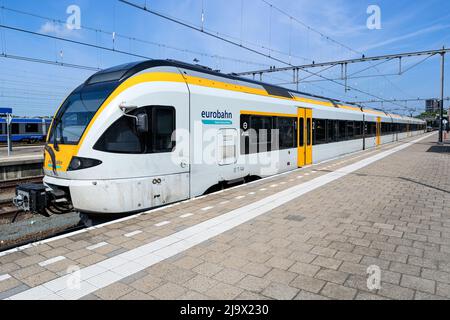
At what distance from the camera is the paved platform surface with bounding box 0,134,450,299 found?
127 inches

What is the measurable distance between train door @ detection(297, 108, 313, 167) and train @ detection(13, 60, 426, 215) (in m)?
2.84

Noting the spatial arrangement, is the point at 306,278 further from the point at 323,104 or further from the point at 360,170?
the point at 323,104

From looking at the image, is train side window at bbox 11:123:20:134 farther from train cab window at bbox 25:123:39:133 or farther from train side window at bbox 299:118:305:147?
train side window at bbox 299:118:305:147

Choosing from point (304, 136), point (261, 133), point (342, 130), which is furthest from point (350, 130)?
point (261, 133)

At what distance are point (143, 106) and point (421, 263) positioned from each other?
4.98 meters

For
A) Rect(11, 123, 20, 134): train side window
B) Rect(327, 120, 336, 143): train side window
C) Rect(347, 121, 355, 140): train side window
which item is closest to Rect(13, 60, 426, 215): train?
Rect(327, 120, 336, 143): train side window

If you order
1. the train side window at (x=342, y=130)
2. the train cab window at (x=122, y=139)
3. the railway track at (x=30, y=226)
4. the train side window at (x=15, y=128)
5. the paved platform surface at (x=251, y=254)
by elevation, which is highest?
the train side window at (x=15, y=128)

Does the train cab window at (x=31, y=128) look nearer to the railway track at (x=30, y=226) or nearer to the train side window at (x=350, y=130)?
the railway track at (x=30, y=226)

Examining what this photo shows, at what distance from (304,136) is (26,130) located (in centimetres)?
3319

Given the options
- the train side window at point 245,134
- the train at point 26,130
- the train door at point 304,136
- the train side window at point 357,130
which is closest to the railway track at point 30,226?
the train side window at point 245,134

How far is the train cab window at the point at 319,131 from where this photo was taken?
1324cm

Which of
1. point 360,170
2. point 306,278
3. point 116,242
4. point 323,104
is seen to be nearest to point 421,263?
point 306,278

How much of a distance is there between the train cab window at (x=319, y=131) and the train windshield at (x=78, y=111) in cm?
948

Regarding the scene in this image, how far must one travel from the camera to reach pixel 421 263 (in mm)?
3771
